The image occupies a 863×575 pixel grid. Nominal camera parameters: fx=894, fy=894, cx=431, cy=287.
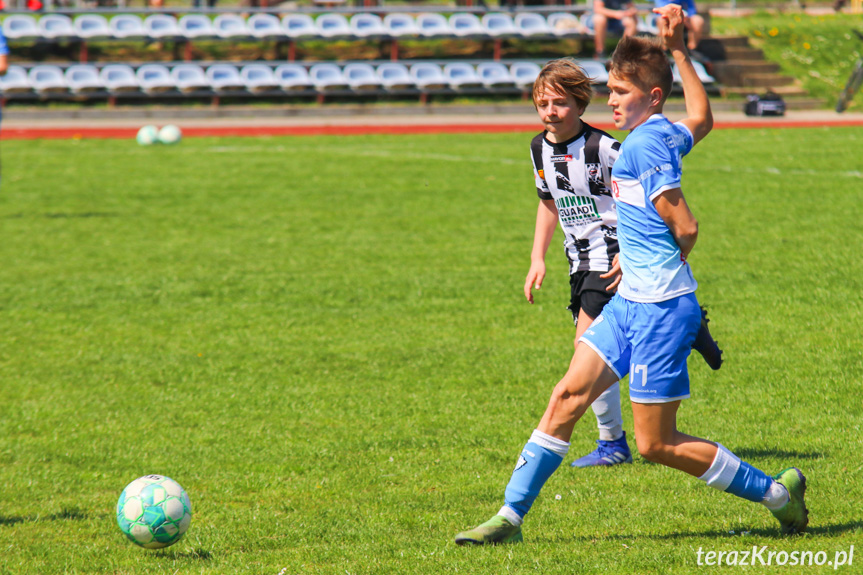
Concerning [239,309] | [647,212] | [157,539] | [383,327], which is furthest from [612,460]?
[239,309]

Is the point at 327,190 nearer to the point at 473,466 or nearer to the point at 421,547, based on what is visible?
the point at 473,466

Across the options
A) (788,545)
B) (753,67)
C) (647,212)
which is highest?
(647,212)

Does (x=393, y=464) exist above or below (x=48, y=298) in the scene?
above

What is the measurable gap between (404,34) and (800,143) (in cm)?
1567

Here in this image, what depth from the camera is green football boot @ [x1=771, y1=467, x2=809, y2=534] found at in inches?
146

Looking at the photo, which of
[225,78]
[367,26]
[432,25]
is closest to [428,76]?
[432,25]

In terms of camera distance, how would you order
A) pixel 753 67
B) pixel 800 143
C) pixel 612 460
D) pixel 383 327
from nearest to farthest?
pixel 612 460
pixel 383 327
pixel 800 143
pixel 753 67

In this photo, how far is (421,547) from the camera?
3.89 metres

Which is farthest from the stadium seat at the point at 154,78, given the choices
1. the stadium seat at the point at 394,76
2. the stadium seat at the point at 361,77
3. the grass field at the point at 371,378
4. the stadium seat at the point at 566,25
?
the grass field at the point at 371,378

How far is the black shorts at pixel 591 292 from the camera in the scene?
14.8ft

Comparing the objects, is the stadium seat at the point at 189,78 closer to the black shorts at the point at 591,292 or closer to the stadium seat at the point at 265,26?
the stadium seat at the point at 265,26

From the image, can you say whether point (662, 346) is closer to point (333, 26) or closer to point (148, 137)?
point (148, 137)

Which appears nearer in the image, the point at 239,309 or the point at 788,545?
the point at 788,545

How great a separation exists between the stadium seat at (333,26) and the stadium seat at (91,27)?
6.85 meters
